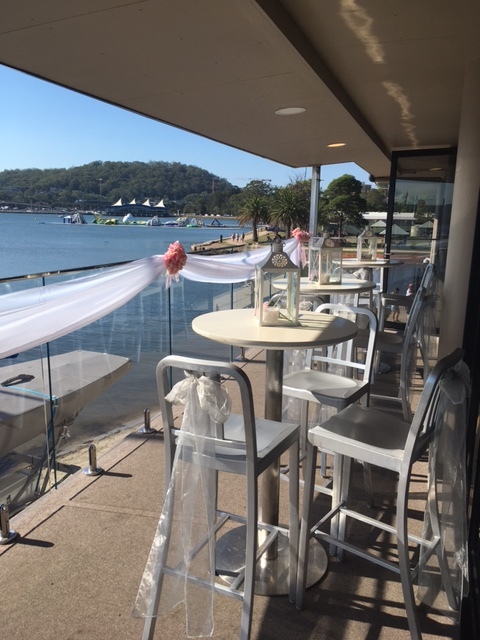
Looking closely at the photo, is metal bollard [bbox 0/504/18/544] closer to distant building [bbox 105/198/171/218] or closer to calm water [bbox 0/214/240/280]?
calm water [bbox 0/214/240/280]

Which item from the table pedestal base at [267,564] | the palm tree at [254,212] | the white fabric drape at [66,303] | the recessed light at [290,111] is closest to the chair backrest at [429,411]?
the table pedestal base at [267,564]

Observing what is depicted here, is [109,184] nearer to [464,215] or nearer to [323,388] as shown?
[464,215]

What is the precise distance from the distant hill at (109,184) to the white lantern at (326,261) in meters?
23.5

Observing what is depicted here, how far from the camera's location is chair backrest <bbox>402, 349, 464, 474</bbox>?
52.8 inches

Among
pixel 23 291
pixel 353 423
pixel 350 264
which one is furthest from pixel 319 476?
pixel 350 264

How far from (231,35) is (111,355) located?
130 inches

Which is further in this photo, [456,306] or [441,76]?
[441,76]

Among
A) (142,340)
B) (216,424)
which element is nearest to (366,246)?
(142,340)

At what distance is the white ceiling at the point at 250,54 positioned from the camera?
204cm

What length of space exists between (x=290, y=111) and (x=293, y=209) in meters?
12.3

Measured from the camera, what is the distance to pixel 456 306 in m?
2.80

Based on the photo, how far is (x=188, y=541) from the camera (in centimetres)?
144

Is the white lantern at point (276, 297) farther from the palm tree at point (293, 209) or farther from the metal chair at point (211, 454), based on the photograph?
the palm tree at point (293, 209)

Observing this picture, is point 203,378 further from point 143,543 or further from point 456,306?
point 456,306
